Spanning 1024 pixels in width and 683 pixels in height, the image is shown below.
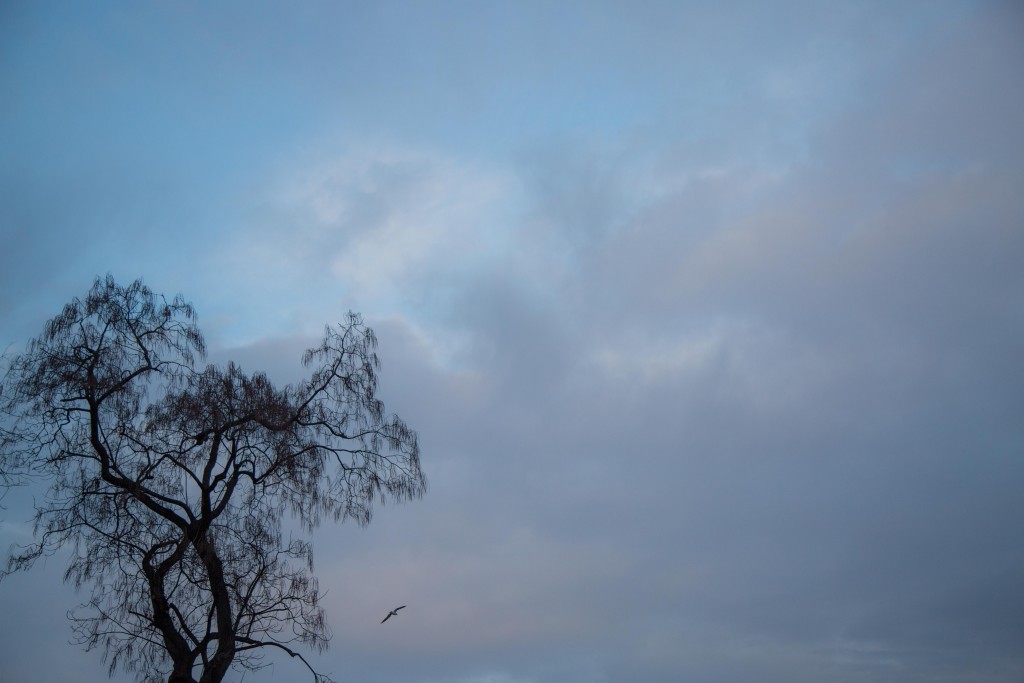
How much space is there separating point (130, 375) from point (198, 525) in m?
3.24

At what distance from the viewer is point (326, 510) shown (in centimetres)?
1994

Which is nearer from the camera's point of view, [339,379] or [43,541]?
[43,541]

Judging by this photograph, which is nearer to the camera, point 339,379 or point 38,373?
point 38,373

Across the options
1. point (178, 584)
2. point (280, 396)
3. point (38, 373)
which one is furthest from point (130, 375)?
point (178, 584)

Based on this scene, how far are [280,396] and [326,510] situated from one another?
2.47 metres

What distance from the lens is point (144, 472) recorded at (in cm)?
1877

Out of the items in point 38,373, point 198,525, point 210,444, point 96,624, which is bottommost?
point 96,624

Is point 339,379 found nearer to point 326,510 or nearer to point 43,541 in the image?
point 326,510

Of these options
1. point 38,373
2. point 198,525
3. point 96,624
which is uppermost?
point 38,373

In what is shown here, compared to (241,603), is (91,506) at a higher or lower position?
higher

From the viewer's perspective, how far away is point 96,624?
1825cm

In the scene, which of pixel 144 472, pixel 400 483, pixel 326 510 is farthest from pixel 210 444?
pixel 400 483

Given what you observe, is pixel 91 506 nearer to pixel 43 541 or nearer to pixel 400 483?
pixel 43 541

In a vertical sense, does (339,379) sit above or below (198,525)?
above
